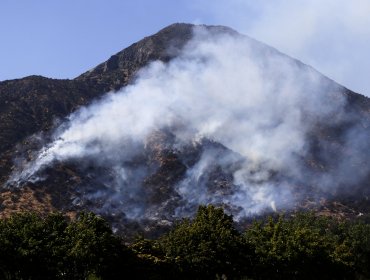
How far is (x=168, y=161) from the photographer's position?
364ft

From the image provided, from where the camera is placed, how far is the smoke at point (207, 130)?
338 ft

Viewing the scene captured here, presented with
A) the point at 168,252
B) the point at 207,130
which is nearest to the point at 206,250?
the point at 168,252

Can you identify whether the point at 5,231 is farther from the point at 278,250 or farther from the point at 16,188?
the point at 16,188

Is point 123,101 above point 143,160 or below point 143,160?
above

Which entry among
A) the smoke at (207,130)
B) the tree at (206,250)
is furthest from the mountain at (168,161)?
the tree at (206,250)

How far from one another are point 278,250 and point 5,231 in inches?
991

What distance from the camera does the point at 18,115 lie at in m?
119

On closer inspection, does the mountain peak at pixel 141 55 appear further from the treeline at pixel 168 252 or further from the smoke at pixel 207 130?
the treeline at pixel 168 252

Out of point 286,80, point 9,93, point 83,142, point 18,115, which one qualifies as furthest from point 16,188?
point 286,80

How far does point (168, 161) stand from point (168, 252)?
205ft

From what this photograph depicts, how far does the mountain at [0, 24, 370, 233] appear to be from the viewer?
9556cm

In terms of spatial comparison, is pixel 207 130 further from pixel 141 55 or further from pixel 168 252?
pixel 168 252

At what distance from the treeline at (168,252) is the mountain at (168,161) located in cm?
3810

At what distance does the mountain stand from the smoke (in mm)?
369
